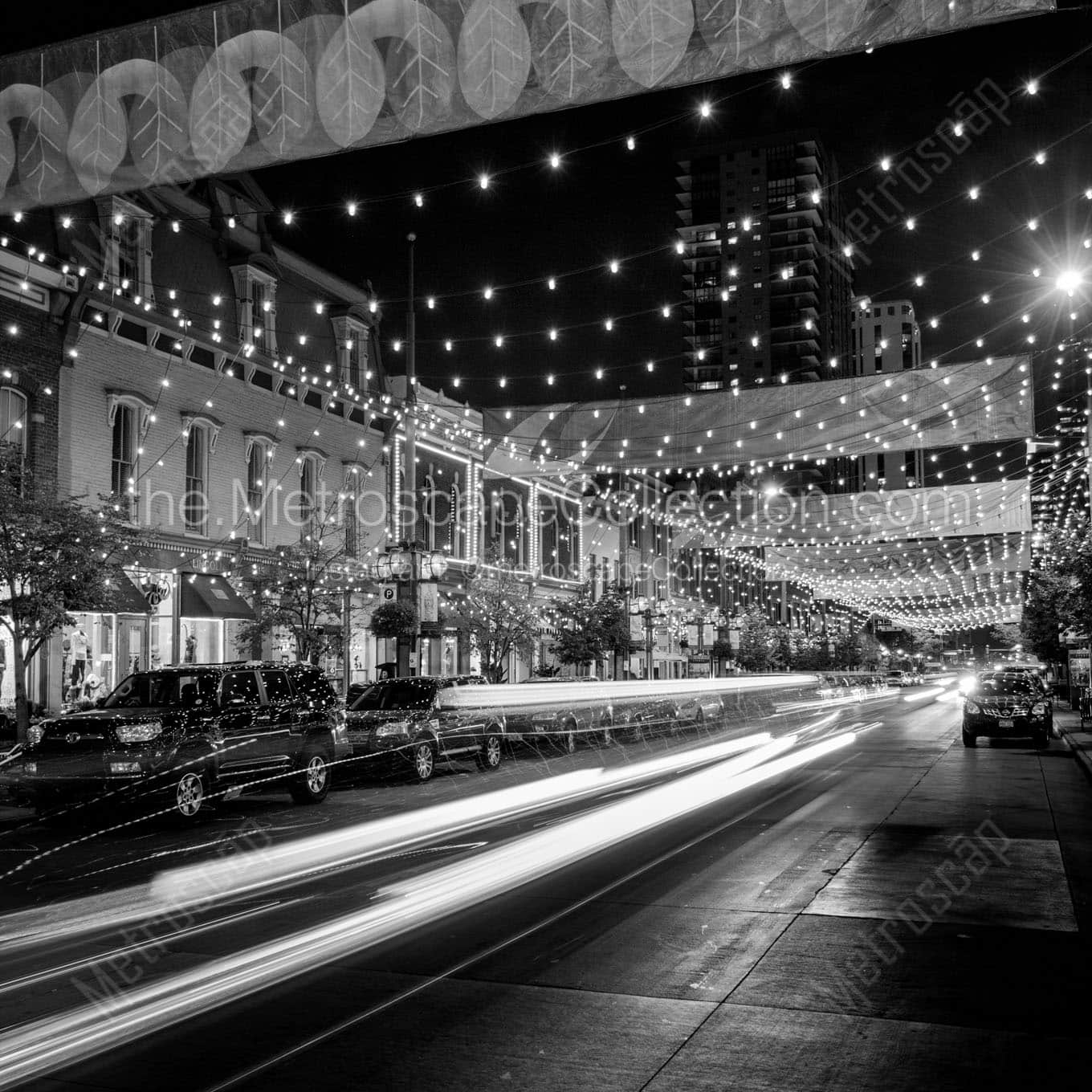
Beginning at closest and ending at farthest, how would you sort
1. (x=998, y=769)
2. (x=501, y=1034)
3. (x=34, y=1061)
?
1. (x=34, y=1061)
2. (x=501, y=1034)
3. (x=998, y=769)

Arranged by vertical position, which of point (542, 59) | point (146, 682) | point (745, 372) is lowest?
point (146, 682)

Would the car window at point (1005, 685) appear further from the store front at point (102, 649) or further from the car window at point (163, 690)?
the store front at point (102, 649)

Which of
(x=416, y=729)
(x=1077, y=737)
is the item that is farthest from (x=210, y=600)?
(x=1077, y=737)

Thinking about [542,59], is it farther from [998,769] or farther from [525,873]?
[998,769]

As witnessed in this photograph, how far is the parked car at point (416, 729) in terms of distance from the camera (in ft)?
66.8

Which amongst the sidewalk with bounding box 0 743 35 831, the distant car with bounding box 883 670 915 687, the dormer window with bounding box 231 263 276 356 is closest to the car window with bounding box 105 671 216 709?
the sidewalk with bounding box 0 743 35 831

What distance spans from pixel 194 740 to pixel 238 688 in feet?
4.70

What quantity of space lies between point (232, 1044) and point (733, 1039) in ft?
8.61

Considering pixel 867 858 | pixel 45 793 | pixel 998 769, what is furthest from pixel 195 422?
pixel 867 858

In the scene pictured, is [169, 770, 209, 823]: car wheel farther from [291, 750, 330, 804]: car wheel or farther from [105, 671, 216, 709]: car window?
[291, 750, 330, 804]: car wheel

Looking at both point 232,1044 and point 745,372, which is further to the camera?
point 745,372

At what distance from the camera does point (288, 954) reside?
7965 mm

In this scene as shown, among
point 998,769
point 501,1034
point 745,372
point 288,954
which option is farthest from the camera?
point 745,372

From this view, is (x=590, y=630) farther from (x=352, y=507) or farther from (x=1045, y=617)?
(x=1045, y=617)
